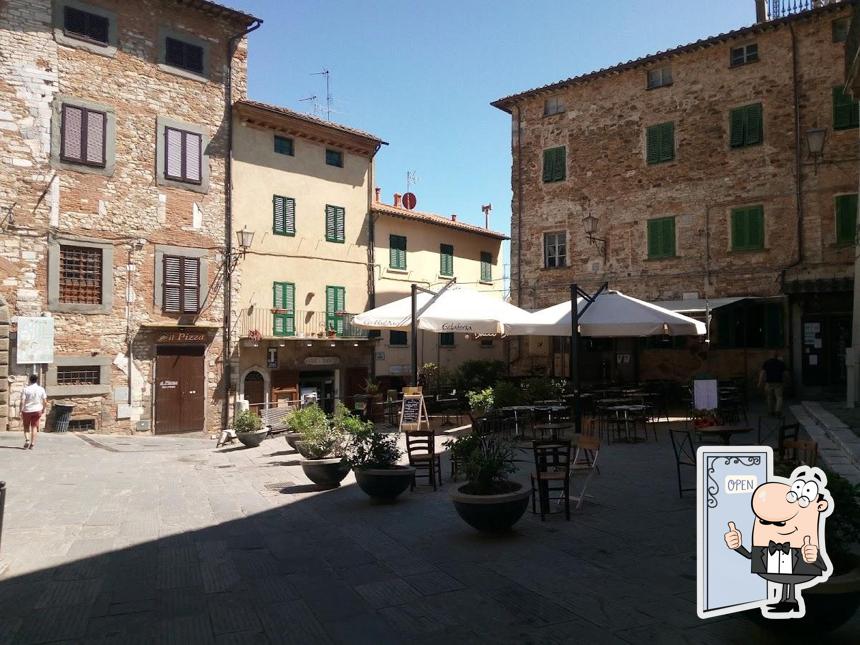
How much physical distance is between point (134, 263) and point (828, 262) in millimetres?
19292

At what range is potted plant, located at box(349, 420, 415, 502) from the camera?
8.01 metres

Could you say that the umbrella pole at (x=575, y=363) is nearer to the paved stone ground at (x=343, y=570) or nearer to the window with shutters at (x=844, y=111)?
the paved stone ground at (x=343, y=570)

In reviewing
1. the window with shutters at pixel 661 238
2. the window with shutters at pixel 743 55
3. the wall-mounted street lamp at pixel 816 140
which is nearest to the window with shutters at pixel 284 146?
the window with shutters at pixel 661 238

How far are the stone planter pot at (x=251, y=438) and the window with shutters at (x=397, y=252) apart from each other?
37.6ft

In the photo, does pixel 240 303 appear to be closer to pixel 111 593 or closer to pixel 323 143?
pixel 323 143

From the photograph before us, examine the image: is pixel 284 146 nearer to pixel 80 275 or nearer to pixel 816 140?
pixel 80 275

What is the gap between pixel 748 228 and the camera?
756 inches

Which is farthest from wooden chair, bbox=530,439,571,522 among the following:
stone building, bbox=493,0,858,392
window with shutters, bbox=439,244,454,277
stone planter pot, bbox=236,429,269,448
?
window with shutters, bbox=439,244,454,277

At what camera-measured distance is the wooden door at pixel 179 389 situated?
61.3 feet

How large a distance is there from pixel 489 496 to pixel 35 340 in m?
14.7

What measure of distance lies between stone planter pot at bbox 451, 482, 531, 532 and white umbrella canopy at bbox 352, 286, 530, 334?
777 centimetres

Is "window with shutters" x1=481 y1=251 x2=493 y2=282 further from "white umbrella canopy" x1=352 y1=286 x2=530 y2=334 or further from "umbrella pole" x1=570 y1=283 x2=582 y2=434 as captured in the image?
"umbrella pole" x1=570 y1=283 x2=582 y2=434

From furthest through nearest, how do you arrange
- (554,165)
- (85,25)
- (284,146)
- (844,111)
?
1. (554,165)
2. (284,146)
3. (844,111)
4. (85,25)

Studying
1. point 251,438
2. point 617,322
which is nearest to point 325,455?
point 251,438
